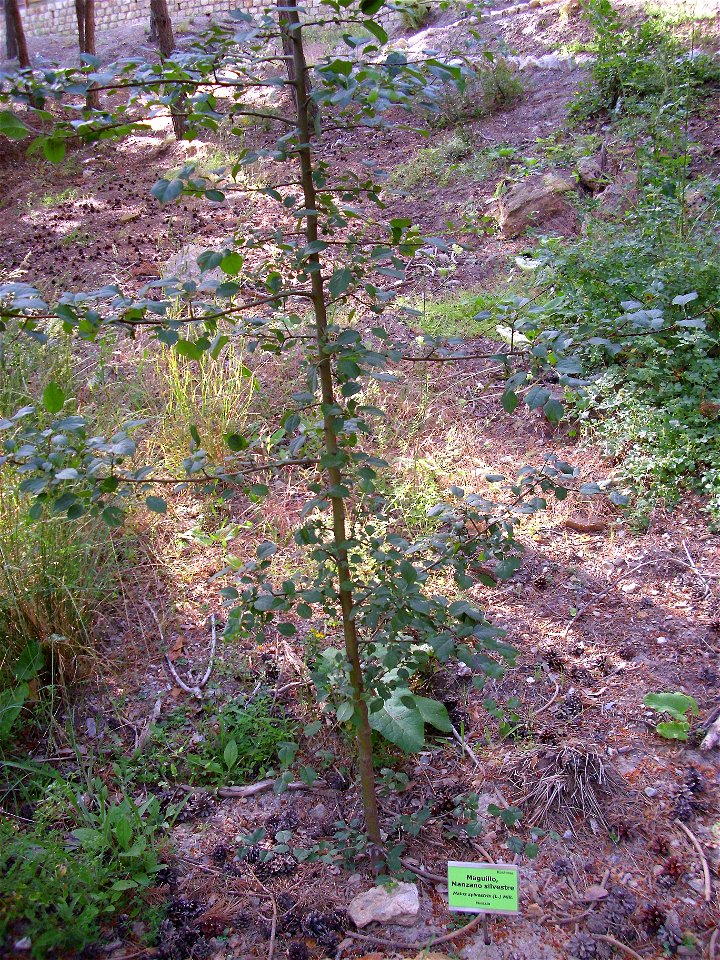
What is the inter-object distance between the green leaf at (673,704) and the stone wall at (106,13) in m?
16.4

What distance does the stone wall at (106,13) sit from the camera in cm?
1623

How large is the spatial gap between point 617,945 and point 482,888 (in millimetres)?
358

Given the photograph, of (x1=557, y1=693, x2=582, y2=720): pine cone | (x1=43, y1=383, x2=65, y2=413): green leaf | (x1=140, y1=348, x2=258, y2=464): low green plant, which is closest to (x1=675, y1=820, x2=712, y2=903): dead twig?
(x1=557, y1=693, x2=582, y2=720): pine cone

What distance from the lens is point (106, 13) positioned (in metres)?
17.8

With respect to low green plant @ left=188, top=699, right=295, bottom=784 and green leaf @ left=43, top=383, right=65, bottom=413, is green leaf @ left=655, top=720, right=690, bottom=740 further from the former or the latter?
green leaf @ left=43, top=383, right=65, bottom=413

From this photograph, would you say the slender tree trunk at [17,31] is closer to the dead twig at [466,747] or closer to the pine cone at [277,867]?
the dead twig at [466,747]

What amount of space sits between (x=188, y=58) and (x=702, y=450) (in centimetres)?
270

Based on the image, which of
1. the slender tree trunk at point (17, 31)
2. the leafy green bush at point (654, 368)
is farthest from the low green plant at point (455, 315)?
the slender tree trunk at point (17, 31)

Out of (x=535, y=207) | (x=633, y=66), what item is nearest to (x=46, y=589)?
(x=535, y=207)

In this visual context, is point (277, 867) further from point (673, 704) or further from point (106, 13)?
point (106, 13)

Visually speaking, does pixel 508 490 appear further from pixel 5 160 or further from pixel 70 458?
pixel 5 160

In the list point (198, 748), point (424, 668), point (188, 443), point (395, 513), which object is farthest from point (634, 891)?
point (188, 443)

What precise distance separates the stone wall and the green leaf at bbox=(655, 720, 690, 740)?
16530 millimetres

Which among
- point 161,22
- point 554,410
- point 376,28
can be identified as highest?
point 161,22
